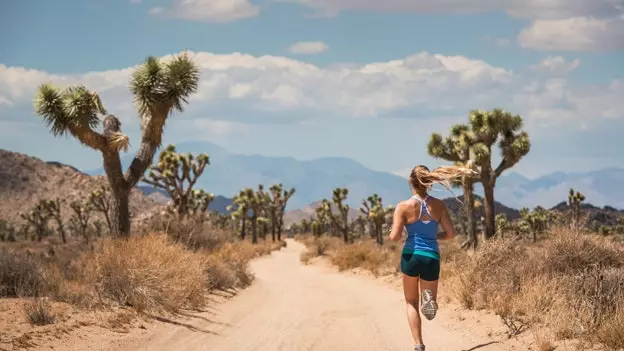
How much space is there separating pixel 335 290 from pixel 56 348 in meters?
12.3

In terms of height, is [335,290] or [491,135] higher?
[491,135]

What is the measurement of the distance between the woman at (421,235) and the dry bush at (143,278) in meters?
5.56

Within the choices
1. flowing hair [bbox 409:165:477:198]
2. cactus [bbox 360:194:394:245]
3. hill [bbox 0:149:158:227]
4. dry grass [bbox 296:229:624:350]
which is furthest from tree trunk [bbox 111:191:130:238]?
hill [bbox 0:149:158:227]

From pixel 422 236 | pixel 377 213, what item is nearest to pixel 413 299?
pixel 422 236

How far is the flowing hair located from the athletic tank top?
0.96 ft

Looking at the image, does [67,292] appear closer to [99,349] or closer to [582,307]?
[99,349]

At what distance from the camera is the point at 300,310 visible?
14.7 meters

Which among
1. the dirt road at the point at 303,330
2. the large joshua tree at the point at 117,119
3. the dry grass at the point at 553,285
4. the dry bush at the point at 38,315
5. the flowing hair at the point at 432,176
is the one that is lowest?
the dirt road at the point at 303,330

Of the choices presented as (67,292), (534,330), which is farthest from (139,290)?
(534,330)

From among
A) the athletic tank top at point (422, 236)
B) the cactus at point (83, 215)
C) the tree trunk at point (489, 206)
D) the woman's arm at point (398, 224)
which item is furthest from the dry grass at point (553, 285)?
the cactus at point (83, 215)

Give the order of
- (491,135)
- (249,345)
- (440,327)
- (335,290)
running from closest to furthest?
(249,345), (440,327), (335,290), (491,135)

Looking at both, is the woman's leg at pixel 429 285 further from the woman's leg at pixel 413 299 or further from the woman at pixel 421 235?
the woman's leg at pixel 413 299

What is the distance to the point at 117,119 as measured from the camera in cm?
1959

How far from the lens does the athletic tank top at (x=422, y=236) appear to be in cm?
781
